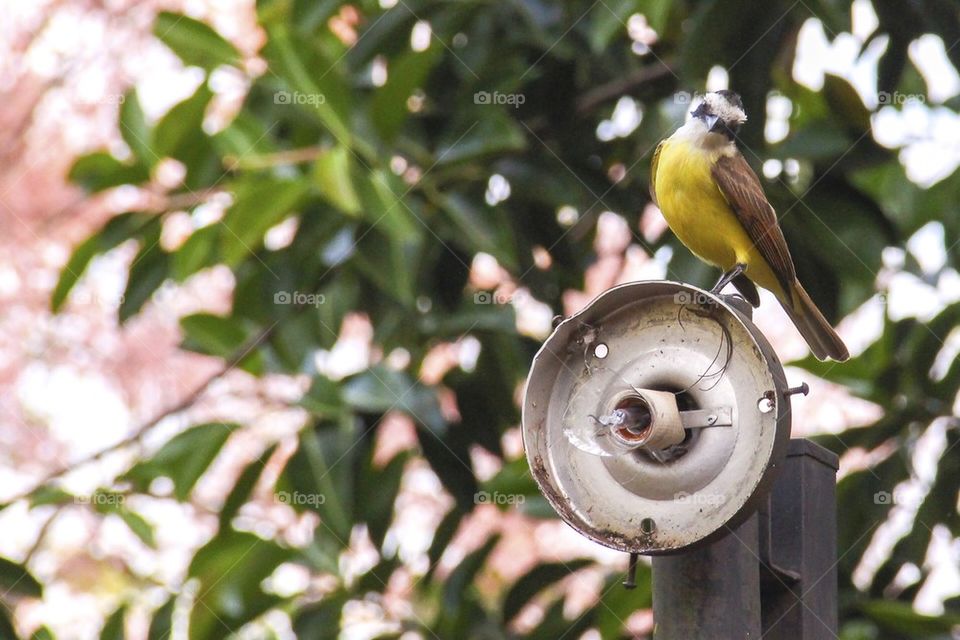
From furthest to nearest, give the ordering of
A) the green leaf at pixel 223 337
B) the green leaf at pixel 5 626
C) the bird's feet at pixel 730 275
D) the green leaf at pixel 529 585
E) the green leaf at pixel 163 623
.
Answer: the green leaf at pixel 529 585 → the green leaf at pixel 223 337 → the green leaf at pixel 163 623 → the green leaf at pixel 5 626 → the bird's feet at pixel 730 275

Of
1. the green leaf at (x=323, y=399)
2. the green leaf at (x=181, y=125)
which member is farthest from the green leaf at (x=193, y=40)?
the green leaf at (x=323, y=399)

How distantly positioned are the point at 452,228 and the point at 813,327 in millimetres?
1019

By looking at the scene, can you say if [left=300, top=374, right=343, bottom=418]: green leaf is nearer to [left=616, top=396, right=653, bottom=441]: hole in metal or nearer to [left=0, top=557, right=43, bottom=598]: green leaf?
[left=0, top=557, right=43, bottom=598]: green leaf

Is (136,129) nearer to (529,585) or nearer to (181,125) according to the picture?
(181,125)

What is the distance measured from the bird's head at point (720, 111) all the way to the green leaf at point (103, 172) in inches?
60.2

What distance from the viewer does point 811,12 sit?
3215mm

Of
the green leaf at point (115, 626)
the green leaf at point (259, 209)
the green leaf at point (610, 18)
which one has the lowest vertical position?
the green leaf at point (115, 626)

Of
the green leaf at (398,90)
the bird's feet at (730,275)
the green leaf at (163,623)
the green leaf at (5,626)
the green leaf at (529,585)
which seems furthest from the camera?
the green leaf at (529,585)

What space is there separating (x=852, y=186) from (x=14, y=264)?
618 centimetres

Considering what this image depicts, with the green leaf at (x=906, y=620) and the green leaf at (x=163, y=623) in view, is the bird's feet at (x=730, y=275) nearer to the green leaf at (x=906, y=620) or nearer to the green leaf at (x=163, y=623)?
the green leaf at (x=906, y=620)

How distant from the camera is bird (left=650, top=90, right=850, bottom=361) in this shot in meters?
3.04

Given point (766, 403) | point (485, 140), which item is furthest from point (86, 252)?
point (766, 403)

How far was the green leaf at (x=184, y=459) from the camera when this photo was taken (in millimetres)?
3520

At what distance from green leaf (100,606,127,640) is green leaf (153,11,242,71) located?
1516 millimetres
